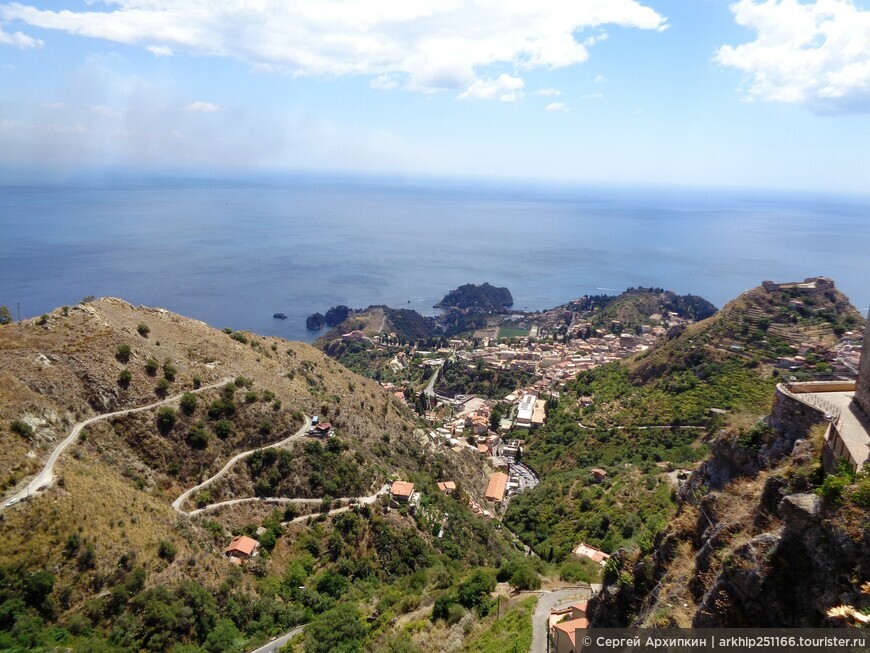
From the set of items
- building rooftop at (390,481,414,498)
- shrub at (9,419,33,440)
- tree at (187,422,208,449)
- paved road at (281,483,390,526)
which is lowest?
paved road at (281,483,390,526)

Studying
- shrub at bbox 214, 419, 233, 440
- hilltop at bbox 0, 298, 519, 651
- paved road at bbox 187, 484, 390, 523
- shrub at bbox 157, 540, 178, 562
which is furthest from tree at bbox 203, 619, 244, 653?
shrub at bbox 214, 419, 233, 440

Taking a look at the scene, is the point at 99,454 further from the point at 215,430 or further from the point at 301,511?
the point at 301,511

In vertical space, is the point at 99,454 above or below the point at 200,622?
above

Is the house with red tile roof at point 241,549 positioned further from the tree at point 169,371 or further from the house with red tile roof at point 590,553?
the house with red tile roof at point 590,553

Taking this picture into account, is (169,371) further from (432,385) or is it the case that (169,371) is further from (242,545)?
(432,385)

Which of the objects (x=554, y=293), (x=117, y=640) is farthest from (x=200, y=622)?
(x=554, y=293)

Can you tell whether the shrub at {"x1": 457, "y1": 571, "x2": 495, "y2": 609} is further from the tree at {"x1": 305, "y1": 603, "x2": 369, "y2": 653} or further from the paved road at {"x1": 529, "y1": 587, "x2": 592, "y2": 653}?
the tree at {"x1": 305, "y1": 603, "x2": 369, "y2": 653}

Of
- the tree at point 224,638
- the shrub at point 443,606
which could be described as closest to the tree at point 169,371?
the tree at point 224,638
